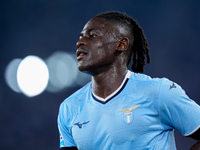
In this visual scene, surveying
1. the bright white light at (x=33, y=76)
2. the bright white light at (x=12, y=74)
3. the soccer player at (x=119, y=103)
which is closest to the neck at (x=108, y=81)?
the soccer player at (x=119, y=103)

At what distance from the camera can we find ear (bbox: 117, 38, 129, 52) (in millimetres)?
2453

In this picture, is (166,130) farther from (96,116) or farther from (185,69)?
(185,69)

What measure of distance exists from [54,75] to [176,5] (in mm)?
2839

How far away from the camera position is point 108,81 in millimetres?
2375

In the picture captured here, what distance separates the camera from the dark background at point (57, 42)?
6.00 meters

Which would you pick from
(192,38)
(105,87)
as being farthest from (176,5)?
(105,87)

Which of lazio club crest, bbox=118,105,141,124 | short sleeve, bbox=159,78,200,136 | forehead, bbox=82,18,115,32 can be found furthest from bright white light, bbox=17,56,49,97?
short sleeve, bbox=159,78,200,136

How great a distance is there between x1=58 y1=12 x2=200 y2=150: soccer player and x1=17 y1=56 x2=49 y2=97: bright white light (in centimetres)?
415

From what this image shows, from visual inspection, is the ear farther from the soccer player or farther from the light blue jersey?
the light blue jersey

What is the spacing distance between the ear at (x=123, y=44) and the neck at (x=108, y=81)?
0.17 m

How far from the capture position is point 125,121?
2.13 meters

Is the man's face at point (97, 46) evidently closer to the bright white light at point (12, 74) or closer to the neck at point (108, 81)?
the neck at point (108, 81)

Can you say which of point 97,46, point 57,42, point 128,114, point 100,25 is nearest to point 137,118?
point 128,114

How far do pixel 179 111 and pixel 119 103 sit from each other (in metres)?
0.43
